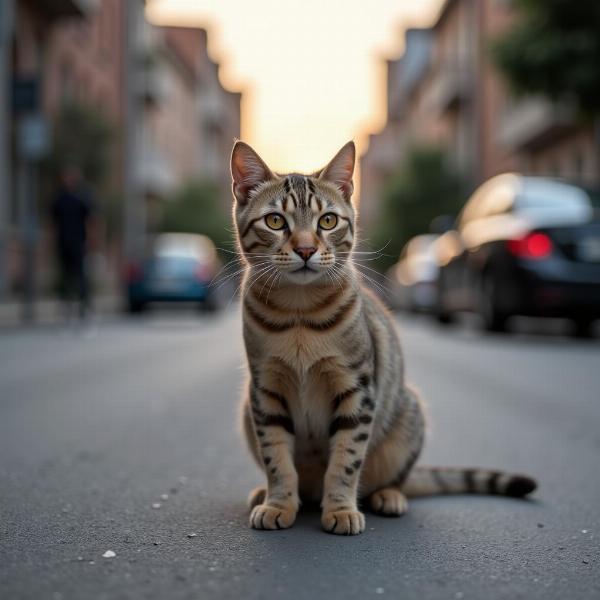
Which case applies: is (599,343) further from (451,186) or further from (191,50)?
(191,50)

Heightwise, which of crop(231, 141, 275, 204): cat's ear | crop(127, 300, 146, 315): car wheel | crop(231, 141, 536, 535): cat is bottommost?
crop(127, 300, 146, 315): car wheel

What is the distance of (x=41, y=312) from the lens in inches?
731

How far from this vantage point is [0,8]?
1367cm

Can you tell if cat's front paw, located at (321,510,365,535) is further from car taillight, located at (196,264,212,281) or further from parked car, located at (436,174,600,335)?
car taillight, located at (196,264,212,281)

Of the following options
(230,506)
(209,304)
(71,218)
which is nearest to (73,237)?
(71,218)

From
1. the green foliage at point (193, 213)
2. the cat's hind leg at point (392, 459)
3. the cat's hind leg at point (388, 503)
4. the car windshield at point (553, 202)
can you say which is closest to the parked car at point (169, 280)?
the car windshield at point (553, 202)

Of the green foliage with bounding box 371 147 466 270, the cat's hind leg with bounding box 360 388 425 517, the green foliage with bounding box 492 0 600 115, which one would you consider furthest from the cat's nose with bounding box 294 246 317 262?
the green foliage with bounding box 371 147 466 270

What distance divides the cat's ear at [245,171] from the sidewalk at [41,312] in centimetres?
1111

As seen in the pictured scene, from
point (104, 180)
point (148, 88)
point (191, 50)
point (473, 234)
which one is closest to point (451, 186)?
point (148, 88)

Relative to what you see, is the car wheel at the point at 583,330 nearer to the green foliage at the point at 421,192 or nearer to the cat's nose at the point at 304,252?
the cat's nose at the point at 304,252

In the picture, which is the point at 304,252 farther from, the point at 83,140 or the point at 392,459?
the point at 83,140

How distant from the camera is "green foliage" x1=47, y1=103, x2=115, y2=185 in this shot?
2392cm

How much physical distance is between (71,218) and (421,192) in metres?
24.8

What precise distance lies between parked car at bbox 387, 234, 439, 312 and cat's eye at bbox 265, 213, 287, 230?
48.0 feet
